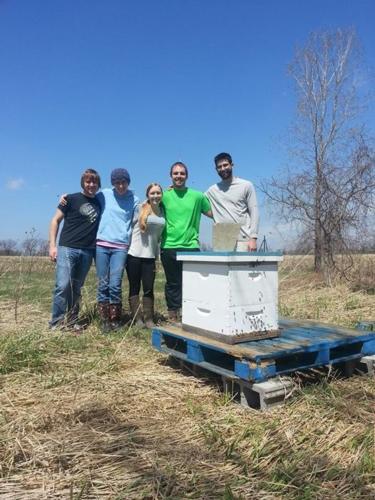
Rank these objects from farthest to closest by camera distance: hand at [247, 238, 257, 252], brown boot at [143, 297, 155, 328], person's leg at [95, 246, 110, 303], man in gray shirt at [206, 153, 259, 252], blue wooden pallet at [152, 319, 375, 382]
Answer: brown boot at [143, 297, 155, 328] → person's leg at [95, 246, 110, 303] → man in gray shirt at [206, 153, 259, 252] → hand at [247, 238, 257, 252] → blue wooden pallet at [152, 319, 375, 382]

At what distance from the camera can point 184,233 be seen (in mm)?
5426

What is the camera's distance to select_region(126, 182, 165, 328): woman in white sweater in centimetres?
529

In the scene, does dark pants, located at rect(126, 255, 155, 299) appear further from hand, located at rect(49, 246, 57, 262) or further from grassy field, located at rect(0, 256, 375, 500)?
grassy field, located at rect(0, 256, 375, 500)

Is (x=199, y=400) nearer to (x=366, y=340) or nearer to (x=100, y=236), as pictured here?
(x=366, y=340)

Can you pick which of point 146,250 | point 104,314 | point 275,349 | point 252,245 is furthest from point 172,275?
point 275,349

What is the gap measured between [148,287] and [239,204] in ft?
5.16

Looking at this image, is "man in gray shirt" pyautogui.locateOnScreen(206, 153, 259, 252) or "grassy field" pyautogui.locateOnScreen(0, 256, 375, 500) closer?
"grassy field" pyautogui.locateOnScreen(0, 256, 375, 500)

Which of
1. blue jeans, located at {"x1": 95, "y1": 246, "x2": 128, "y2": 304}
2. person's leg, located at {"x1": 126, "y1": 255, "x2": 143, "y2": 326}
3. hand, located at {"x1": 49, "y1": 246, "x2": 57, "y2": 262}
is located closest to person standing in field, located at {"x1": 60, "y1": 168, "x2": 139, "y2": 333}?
blue jeans, located at {"x1": 95, "y1": 246, "x2": 128, "y2": 304}

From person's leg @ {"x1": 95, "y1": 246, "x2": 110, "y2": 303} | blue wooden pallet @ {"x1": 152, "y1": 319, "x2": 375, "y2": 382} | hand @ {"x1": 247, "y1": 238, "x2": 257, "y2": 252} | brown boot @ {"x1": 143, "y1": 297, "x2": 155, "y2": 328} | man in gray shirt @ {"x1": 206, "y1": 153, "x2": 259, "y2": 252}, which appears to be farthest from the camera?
brown boot @ {"x1": 143, "y1": 297, "x2": 155, "y2": 328}

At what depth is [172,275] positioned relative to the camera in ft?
18.2

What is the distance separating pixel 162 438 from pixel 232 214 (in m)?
3.10

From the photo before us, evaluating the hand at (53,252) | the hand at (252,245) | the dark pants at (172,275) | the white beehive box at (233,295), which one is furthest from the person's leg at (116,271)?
the white beehive box at (233,295)

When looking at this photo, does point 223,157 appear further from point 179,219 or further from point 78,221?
point 78,221

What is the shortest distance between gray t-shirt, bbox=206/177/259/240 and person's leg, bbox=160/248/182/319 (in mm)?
842
